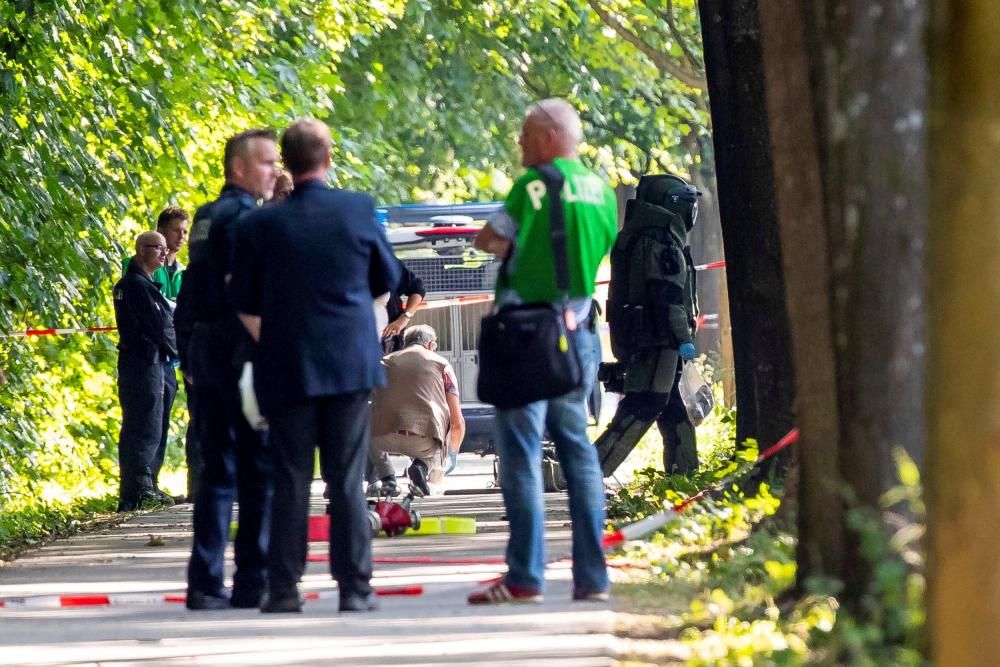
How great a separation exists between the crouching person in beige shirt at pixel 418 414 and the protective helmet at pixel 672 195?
2.06 meters

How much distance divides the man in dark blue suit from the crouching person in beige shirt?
18.7 feet

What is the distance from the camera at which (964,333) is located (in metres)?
4.99

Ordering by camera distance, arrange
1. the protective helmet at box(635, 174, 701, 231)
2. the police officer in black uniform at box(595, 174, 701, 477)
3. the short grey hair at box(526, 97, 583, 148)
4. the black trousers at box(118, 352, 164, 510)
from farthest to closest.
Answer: the black trousers at box(118, 352, 164, 510) → the protective helmet at box(635, 174, 701, 231) → the police officer in black uniform at box(595, 174, 701, 477) → the short grey hair at box(526, 97, 583, 148)

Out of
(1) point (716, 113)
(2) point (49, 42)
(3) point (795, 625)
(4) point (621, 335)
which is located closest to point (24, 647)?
(3) point (795, 625)

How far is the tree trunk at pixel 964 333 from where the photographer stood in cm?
487

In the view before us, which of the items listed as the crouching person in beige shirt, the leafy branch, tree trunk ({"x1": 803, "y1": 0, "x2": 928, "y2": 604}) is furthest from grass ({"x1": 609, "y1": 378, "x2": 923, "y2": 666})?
the leafy branch

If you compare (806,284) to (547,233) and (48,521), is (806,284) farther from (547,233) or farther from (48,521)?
(48,521)

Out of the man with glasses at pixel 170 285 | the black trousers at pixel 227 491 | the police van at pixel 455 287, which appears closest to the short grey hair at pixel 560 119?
the black trousers at pixel 227 491

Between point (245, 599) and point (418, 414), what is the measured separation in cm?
578

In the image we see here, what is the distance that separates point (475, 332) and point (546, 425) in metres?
12.8

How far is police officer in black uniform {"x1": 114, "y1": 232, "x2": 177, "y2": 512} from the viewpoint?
14.9m

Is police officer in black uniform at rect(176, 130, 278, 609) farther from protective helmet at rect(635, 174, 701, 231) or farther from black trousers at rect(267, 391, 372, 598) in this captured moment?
protective helmet at rect(635, 174, 701, 231)

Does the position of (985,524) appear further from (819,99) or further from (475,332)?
(475,332)

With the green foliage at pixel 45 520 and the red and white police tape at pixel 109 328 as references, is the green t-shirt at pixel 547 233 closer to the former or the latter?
the green foliage at pixel 45 520
